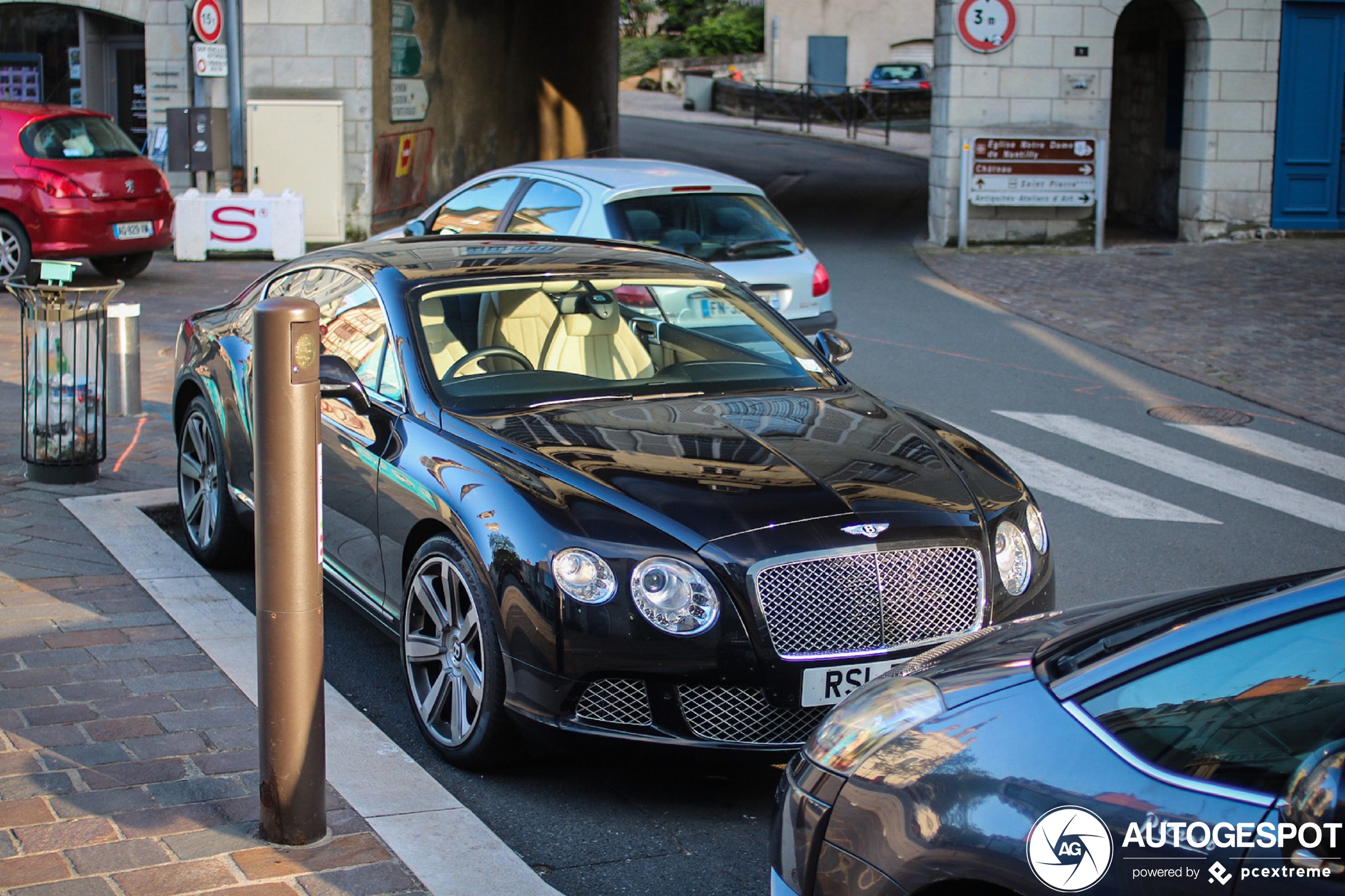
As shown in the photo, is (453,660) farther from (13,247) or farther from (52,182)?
(13,247)

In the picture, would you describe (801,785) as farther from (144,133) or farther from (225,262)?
(144,133)

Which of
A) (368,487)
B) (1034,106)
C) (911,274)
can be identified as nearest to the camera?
(368,487)

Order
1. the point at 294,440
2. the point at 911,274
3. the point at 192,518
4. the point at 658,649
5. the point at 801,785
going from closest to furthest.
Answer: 1. the point at 801,785
2. the point at 294,440
3. the point at 658,649
4. the point at 192,518
5. the point at 911,274

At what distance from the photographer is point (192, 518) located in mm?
6691

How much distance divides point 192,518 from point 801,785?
4496 millimetres

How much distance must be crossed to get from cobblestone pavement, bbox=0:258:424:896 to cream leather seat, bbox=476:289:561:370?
5.19 feet

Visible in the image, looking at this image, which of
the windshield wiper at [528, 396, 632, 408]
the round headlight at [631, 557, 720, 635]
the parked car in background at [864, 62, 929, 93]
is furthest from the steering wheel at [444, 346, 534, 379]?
the parked car in background at [864, 62, 929, 93]

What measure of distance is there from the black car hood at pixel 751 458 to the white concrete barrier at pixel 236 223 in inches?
530

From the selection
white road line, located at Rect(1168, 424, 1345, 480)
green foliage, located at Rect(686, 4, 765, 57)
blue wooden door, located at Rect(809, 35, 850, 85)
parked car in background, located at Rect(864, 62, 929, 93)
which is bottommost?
white road line, located at Rect(1168, 424, 1345, 480)

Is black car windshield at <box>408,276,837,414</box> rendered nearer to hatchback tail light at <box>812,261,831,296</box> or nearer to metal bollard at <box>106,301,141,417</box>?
hatchback tail light at <box>812,261,831,296</box>

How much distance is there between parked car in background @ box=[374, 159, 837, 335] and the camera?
10047 millimetres

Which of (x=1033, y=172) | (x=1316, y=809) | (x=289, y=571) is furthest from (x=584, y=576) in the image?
(x=1033, y=172)

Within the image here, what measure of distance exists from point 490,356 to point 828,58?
169ft

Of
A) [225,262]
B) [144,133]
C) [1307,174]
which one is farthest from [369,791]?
[144,133]
